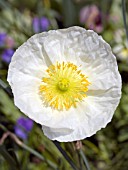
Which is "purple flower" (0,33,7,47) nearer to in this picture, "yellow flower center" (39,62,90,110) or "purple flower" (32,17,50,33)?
"purple flower" (32,17,50,33)

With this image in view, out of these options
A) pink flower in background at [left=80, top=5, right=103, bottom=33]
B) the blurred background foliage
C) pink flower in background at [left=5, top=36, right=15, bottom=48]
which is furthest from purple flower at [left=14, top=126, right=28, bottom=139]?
pink flower in background at [left=80, top=5, right=103, bottom=33]

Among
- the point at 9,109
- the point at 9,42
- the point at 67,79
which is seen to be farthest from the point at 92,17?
the point at 67,79

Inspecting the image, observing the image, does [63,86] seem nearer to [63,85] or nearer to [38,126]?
[63,85]

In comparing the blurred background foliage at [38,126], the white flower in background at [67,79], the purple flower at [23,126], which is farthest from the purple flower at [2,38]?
the white flower in background at [67,79]

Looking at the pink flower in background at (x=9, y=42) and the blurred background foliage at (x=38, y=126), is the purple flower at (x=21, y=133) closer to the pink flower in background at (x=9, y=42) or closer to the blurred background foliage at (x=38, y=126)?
the blurred background foliage at (x=38, y=126)

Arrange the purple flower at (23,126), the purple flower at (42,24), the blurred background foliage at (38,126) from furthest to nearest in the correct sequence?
the purple flower at (42,24) → the purple flower at (23,126) → the blurred background foliage at (38,126)

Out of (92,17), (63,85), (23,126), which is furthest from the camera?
(92,17)

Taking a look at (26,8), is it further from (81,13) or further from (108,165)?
(108,165)
